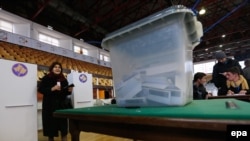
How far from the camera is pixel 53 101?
91.7 inches

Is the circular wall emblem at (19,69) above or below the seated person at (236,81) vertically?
above

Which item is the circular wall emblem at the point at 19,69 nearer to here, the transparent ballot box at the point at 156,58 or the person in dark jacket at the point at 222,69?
the transparent ballot box at the point at 156,58

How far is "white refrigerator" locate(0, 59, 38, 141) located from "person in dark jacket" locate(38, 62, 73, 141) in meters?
0.21

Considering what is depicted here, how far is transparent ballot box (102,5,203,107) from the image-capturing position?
639mm

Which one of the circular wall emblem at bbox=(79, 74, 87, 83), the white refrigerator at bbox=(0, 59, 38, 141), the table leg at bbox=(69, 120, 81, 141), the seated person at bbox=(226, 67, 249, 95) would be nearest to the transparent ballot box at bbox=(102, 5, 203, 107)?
the table leg at bbox=(69, 120, 81, 141)

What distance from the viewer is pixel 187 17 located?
660mm

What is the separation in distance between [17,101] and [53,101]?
0.43 meters

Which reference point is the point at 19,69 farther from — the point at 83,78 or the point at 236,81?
the point at 236,81

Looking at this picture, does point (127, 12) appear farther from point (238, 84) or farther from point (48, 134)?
point (48, 134)

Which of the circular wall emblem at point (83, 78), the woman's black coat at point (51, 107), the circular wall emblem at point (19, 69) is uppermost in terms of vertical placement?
the circular wall emblem at point (19, 69)

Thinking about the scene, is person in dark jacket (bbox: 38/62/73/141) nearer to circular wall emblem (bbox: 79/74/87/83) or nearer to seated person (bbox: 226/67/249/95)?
circular wall emblem (bbox: 79/74/87/83)

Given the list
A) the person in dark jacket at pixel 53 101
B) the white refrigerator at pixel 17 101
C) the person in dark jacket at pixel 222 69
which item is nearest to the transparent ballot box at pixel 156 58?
the person in dark jacket at pixel 53 101

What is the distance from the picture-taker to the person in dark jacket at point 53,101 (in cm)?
227

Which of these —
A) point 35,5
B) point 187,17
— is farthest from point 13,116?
point 35,5
